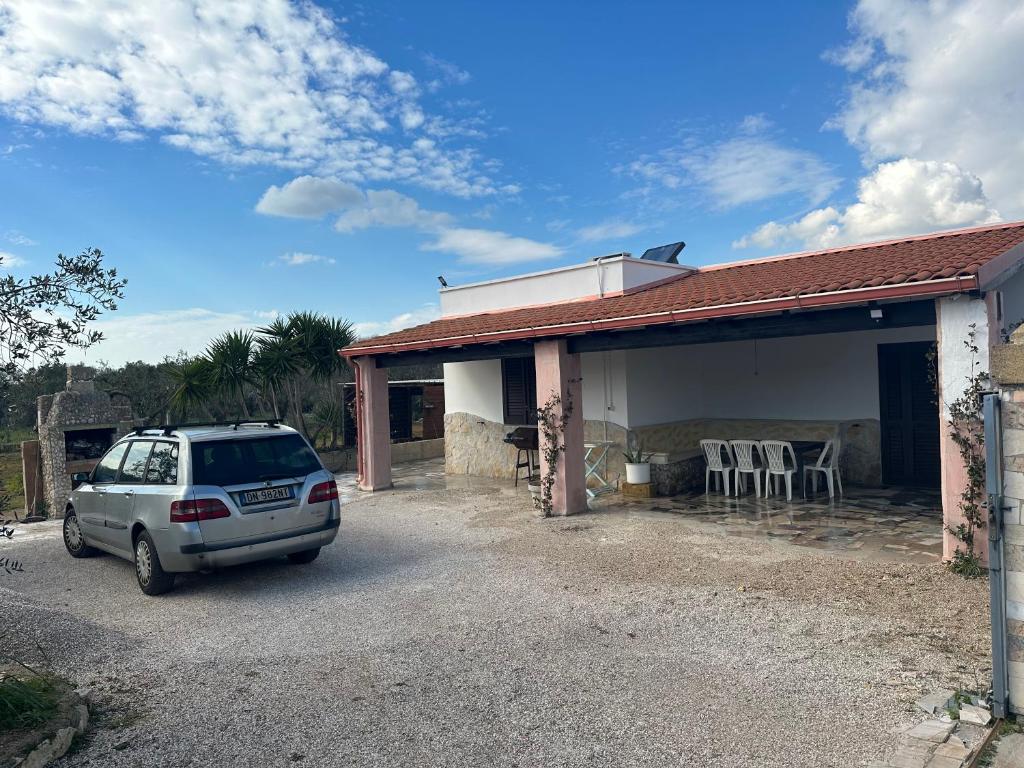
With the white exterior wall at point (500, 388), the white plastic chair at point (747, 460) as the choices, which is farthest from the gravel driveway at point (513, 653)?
the white exterior wall at point (500, 388)

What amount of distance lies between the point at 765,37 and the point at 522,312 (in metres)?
6.02

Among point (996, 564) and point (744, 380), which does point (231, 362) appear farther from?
point (996, 564)

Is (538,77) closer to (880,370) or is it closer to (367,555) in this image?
(880,370)

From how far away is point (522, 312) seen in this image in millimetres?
13133

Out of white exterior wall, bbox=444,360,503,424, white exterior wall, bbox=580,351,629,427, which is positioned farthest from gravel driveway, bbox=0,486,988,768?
white exterior wall, bbox=444,360,503,424

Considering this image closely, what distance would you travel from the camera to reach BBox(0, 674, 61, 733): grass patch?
3703 mm

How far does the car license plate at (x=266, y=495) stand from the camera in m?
6.54

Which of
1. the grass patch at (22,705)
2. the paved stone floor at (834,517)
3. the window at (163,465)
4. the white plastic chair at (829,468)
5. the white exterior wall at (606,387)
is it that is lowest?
the paved stone floor at (834,517)

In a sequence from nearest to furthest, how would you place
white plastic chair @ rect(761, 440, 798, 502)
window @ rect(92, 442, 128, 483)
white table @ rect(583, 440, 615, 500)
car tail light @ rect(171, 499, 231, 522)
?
car tail light @ rect(171, 499, 231, 522) < window @ rect(92, 442, 128, 483) < white plastic chair @ rect(761, 440, 798, 502) < white table @ rect(583, 440, 615, 500)

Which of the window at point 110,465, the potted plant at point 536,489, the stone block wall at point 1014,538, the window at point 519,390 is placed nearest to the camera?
the stone block wall at point 1014,538

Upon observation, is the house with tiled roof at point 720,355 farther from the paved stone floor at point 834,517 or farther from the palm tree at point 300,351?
the palm tree at point 300,351

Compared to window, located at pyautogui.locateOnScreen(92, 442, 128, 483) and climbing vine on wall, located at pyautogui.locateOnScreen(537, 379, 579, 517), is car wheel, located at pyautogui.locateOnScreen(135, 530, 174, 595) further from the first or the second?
climbing vine on wall, located at pyautogui.locateOnScreen(537, 379, 579, 517)

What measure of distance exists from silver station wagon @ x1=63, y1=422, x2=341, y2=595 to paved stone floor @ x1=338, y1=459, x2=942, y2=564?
4.91 metres

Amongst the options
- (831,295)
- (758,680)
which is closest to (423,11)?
(831,295)
